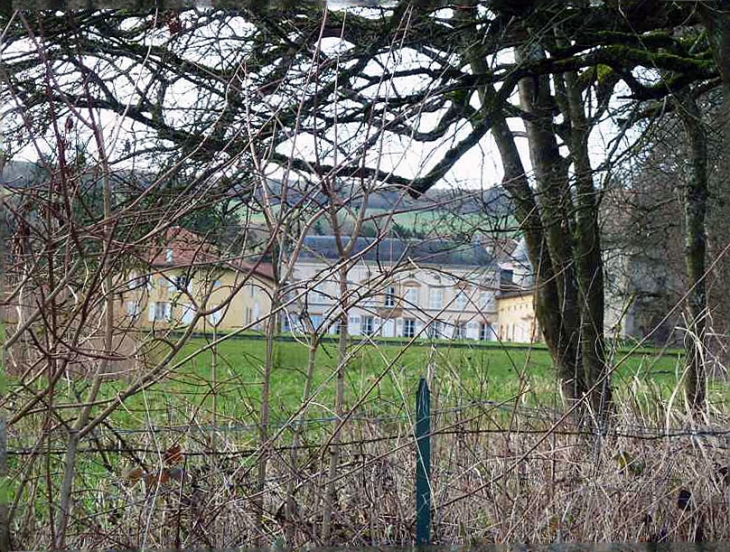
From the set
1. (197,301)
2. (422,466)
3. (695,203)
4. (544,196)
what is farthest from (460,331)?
(695,203)

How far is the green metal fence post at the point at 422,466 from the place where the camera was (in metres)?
2.08

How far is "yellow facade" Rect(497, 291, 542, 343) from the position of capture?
2598 millimetres

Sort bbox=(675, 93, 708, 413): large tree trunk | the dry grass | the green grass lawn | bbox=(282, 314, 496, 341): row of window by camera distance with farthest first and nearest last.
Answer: bbox=(675, 93, 708, 413): large tree trunk → the green grass lawn → bbox=(282, 314, 496, 341): row of window → the dry grass

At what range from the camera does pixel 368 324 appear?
2.16 meters

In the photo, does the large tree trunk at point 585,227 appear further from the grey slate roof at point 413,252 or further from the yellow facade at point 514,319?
the grey slate roof at point 413,252

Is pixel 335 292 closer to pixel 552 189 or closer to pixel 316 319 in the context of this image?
pixel 316 319

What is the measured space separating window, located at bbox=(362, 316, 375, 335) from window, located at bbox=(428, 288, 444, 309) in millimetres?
157

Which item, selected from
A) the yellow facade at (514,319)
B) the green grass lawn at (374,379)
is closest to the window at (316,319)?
the green grass lawn at (374,379)

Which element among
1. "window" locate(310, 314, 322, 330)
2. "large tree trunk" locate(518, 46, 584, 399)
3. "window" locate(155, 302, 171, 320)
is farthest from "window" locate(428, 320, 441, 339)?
"large tree trunk" locate(518, 46, 584, 399)

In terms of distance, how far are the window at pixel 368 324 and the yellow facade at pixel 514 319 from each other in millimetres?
458

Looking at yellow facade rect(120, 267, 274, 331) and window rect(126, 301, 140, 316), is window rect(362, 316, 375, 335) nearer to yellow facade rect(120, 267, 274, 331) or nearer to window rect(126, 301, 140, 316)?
yellow facade rect(120, 267, 274, 331)

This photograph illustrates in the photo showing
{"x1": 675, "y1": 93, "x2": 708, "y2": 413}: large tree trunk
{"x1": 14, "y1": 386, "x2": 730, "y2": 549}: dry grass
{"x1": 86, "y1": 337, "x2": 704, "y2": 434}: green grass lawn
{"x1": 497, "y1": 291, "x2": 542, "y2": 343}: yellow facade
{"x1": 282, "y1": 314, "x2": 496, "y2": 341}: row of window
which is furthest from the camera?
{"x1": 675, "y1": 93, "x2": 708, "y2": 413}: large tree trunk

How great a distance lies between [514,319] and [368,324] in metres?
0.70

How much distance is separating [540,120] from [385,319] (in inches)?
69.5
